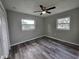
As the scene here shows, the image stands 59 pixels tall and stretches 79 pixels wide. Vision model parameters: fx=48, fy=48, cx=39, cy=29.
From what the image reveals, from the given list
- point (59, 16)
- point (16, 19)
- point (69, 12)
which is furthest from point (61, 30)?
point (16, 19)

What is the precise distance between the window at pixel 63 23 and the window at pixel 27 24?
8.82 ft

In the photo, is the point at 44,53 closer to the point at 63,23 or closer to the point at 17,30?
the point at 17,30

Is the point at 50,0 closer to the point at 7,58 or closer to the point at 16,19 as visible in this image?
the point at 16,19

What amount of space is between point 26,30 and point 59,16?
11.4 ft

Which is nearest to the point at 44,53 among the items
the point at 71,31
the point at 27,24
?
the point at 71,31

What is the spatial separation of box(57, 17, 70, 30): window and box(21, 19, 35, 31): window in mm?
2688

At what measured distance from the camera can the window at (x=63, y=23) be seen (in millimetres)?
3992

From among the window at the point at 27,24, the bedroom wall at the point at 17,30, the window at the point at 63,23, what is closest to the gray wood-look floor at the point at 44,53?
the bedroom wall at the point at 17,30

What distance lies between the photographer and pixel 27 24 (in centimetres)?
475

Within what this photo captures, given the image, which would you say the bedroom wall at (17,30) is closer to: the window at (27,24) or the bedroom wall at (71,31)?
the window at (27,24)

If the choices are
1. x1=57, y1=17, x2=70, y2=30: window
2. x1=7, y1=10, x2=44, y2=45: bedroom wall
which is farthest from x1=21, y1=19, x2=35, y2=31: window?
x1=57, y1=17, x2=70, y2=30: window

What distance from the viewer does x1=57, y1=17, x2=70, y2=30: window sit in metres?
3.99

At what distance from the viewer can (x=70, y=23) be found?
379cm

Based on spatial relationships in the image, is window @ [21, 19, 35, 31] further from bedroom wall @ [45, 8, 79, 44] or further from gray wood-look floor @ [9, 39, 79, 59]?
bedroom wall @ [45, 8, 79, 44]
